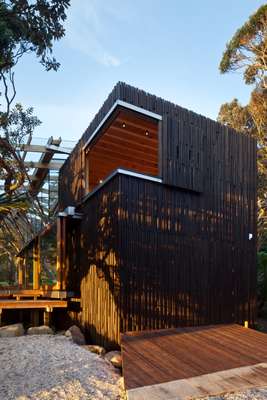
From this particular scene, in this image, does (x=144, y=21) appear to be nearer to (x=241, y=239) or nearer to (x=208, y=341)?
(x=241, y=239)

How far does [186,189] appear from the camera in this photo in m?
7.00

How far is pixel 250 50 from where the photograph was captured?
17.3m

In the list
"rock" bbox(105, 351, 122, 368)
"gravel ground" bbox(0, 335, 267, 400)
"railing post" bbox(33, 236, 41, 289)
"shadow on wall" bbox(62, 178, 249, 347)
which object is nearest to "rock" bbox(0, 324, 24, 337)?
"gravel ground" bbox(0, 335, 267, 400)

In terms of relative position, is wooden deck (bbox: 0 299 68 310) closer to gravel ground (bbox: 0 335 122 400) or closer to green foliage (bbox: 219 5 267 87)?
gravel ground (bbox: 0 335 122 400)

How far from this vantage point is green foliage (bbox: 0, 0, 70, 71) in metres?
5.07

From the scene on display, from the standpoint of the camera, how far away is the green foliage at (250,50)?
54.6 feet

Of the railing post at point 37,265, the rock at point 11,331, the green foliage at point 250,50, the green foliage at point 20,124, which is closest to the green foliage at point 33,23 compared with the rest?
the rock at point 11,331

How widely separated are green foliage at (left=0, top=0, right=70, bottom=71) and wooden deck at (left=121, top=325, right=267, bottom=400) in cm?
474

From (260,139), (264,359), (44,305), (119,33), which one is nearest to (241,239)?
(264,359)

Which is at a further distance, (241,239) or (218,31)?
(218,31)

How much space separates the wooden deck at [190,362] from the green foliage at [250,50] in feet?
49.3

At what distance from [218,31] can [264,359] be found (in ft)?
37.8

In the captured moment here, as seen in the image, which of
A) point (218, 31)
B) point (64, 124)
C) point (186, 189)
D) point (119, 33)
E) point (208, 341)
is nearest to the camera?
point (208, 341)

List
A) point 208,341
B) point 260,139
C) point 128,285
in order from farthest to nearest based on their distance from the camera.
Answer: point 260,139
point 128,285
point 208,341
